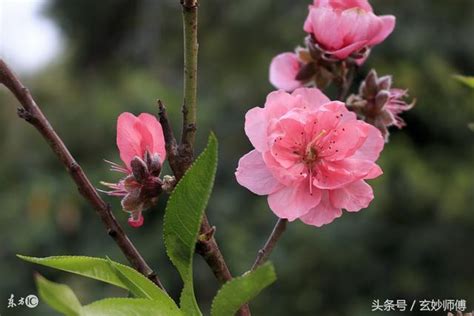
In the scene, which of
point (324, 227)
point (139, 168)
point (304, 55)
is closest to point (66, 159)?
point (139, 168)

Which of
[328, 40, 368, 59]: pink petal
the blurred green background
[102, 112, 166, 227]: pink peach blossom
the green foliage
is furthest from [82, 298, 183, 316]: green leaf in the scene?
the blurred green background

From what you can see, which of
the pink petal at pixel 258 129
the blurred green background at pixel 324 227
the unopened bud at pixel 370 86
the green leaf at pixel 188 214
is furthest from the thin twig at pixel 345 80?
the blurred green background at pixel 324 227

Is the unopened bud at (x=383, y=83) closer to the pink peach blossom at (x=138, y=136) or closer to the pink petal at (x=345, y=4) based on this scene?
the pink petal at (x=345, y=4)

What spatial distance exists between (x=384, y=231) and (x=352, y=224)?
0.17 m

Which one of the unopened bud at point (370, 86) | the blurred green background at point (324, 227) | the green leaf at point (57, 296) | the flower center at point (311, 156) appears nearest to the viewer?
the green leaf at point (57, 296)

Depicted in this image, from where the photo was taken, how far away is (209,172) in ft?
1.31

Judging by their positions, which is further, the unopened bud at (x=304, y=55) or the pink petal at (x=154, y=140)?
the unopened bud at (x=304, y=55)

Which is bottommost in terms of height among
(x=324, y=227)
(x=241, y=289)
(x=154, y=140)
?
(x=324, y=227)

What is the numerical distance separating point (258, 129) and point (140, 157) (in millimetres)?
79

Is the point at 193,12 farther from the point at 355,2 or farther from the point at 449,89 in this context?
the point at 449,89

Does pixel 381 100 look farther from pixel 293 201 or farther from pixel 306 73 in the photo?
pixel 293 201

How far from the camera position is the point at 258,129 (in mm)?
512

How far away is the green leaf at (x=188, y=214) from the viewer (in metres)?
0.40

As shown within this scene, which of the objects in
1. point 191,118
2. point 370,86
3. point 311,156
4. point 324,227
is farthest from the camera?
point 324,227
